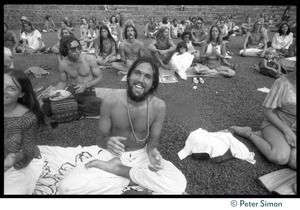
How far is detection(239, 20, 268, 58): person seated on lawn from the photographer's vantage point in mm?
8915

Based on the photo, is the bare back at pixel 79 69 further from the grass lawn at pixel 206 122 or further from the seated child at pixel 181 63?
the seated child at pixel 181 63

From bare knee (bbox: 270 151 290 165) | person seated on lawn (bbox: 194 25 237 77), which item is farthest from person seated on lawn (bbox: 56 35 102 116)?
person seated on lawn (bbox: 194 25 237 77)

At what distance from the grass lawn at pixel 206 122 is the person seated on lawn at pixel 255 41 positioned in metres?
1.50

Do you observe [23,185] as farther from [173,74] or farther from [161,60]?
[161,60]

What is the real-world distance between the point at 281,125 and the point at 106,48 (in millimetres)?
6119

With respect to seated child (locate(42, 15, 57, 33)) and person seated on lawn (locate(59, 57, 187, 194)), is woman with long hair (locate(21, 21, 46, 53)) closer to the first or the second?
seated child (locate(42, 15, 57, 33))

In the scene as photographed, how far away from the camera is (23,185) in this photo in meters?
2.43

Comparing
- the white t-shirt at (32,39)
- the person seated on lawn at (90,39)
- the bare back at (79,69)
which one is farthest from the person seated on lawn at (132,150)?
the white t-shirt at (32,39)

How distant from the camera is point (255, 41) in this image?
9.42 metres

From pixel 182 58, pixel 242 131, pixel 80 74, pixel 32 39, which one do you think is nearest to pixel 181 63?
pixel 182 58

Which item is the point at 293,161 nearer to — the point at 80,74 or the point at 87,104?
the point at 87,104

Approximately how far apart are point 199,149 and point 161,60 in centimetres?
488

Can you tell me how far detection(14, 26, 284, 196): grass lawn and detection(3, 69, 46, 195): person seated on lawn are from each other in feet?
3.62

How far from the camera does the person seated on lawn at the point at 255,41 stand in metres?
8.91
